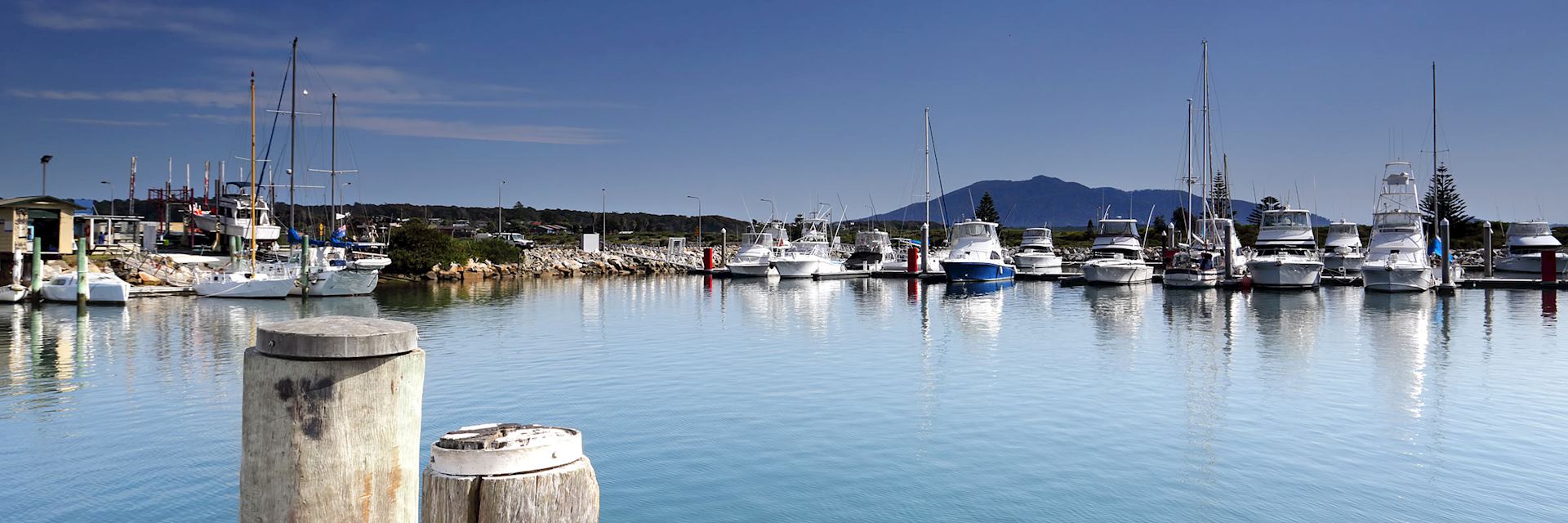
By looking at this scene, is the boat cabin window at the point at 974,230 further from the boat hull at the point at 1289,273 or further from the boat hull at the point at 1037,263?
the boat hull at the point at 1289,273

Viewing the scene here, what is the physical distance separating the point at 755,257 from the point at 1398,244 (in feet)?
147

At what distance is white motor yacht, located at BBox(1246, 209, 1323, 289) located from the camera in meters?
51.8

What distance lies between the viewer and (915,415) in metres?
15.4

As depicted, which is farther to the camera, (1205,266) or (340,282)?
(1205,266)

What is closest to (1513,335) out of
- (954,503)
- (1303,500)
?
(1303,500)

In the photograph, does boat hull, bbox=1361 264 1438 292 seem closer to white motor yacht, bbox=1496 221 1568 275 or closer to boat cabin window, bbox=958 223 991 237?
boat cabin window, bbox=958 223 991 237

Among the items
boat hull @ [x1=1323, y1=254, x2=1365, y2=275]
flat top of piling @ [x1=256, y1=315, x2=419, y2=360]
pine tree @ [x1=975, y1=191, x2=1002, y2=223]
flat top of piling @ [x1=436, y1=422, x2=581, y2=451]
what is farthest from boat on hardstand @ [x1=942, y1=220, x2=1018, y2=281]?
pine tree @ [x1=975, y1=191, x2=1002, y2=223]

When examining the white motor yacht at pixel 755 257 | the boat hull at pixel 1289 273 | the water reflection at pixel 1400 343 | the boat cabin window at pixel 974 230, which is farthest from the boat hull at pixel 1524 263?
the white motor yacht at pixel 755 257

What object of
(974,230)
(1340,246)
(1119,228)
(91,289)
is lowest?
(91,289)

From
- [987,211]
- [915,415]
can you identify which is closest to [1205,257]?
[915,415]

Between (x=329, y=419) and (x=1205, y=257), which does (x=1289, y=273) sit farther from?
(x=329, y=419)

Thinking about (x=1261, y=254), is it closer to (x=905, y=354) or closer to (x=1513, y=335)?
(x=1513, y=335)

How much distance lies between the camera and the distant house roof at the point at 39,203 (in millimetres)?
43969

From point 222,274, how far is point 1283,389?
4526 centimetres
